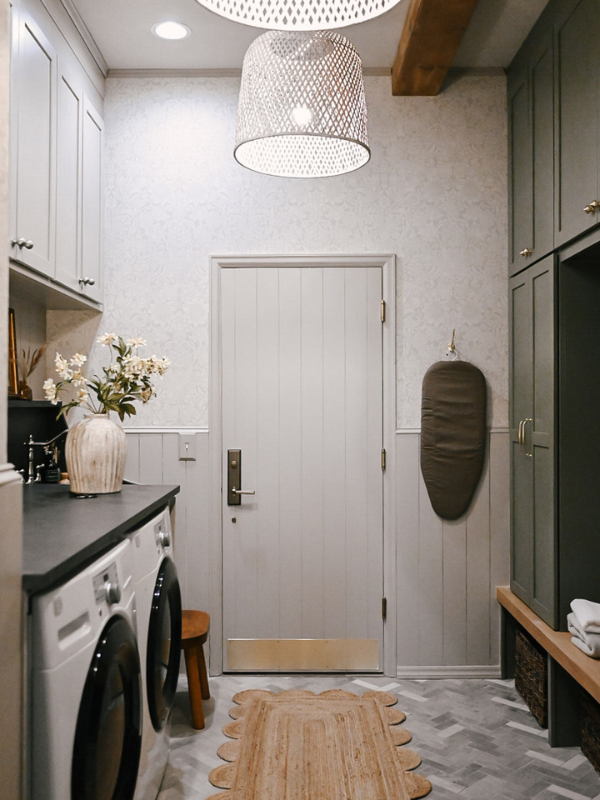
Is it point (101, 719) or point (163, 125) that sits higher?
point (163, 125)

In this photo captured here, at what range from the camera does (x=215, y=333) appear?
3.18 m

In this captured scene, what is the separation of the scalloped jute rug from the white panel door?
424mm

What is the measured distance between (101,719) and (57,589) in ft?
1.00

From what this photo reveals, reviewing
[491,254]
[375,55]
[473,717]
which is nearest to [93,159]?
[375,55]

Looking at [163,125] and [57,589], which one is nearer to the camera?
[57,589]

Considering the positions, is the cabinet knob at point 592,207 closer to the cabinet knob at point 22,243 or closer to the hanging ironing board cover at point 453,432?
the hanging ironing board cover at point 453,432

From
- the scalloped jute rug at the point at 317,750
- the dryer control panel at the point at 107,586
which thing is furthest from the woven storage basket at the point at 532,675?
the dryer control panel at the point at 107,586

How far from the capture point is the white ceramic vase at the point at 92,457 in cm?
242

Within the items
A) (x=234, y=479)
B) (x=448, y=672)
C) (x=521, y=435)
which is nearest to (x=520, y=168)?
(x=521, y=435)

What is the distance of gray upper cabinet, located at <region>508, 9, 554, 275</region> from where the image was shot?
261 centimetres

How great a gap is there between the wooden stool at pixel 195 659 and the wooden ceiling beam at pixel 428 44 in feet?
8.34

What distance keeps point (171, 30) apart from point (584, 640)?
2915 mm

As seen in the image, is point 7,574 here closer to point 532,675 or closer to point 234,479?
point 234,479

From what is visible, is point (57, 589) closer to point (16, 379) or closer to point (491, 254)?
point (16, 379)
